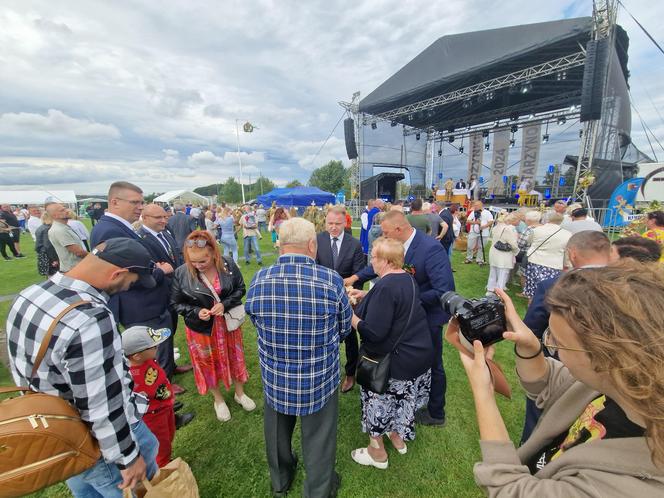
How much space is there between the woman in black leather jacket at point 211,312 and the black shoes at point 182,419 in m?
0.25

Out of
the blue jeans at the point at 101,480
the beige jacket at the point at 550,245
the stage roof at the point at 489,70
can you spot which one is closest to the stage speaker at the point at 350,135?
the stage roof at the point at 489,70

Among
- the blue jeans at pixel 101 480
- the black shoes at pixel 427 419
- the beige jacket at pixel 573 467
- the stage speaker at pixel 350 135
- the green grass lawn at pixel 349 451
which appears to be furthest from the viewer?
the stage speaker at pixel 350 135

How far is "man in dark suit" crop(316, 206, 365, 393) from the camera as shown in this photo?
3.18 metres

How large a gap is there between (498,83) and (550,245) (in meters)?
14.3

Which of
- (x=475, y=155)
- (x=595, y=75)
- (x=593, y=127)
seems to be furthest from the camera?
(x=475, y=155)

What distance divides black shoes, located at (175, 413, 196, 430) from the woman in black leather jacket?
0.81ft

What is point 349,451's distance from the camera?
7.91 feet

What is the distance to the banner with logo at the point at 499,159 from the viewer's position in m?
19.0

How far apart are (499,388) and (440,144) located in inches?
959

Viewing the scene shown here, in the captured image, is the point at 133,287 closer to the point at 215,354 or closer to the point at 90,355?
the point at 215,354

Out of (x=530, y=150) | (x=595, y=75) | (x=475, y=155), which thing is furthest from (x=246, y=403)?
(x=475, y=155)

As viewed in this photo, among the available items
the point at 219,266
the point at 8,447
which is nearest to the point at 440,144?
the point at 219,266

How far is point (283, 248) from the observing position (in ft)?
5.39

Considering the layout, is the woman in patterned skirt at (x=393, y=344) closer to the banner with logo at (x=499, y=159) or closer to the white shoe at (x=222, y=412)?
the white shoe at (x=222, y=412)
